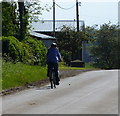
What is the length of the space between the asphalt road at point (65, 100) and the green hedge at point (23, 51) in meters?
8.84

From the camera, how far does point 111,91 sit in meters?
16.6

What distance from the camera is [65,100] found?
13.9 m

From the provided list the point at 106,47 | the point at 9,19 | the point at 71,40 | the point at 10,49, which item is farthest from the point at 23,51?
the point at 106,47

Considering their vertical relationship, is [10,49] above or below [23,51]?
above

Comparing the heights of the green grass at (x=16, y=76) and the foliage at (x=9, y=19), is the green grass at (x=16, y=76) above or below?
below

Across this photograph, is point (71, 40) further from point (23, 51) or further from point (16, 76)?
point (16, 76)

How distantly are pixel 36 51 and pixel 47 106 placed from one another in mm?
A: 20458

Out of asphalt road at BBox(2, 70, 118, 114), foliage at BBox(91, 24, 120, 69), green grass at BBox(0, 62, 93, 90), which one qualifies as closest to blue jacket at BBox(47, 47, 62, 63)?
asphalt road at BBox(2, 70, 118, 114)

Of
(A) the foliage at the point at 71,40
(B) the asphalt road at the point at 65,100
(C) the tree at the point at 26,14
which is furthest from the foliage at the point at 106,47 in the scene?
(B) the asphalt road at the point at 65,100

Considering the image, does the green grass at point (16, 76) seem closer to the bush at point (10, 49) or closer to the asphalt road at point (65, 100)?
the asphalt road at point (65, 100)

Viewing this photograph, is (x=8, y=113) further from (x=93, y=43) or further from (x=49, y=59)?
(x=93, y=43)

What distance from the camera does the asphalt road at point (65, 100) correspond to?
11.9 metres

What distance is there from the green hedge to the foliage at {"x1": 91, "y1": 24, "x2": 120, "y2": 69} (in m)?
25.2

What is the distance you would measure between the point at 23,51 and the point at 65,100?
16.3 m
